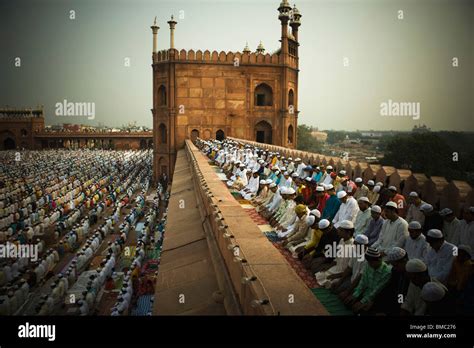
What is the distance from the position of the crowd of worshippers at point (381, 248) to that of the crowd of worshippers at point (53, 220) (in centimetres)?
754

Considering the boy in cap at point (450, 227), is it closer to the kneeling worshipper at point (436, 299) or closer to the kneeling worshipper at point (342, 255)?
the kneeling worshipper at point (342, 255)

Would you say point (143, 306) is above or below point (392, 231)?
below

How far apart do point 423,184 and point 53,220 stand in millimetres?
18739

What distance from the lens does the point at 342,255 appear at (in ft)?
15.8

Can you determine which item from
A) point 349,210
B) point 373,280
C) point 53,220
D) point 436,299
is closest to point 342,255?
point 373,280

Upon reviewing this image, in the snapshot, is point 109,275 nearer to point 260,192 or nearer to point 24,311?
point 24,311

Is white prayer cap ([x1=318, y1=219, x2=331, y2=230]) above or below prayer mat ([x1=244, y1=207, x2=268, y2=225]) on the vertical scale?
above

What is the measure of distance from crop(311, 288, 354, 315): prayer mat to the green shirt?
233 millimetres

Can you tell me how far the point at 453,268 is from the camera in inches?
159

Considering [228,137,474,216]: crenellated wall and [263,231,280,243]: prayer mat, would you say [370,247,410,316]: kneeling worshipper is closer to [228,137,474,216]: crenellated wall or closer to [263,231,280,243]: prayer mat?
[263,231,280,243]: prayer mat

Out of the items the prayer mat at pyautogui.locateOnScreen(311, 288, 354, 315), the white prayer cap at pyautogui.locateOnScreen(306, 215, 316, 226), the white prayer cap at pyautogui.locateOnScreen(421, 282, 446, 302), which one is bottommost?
the prayer mat at pyautogui.locateOnScreen(311, 288, 354, 315)

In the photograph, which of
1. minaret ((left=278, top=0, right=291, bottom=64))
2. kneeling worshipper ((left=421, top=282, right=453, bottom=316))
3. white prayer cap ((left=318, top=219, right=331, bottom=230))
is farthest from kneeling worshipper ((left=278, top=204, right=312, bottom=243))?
minaret ((left=278, top=0, right=291, bottom=64))

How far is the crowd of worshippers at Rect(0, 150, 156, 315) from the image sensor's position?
39.2 ft

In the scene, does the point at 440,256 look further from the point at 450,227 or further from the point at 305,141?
the point at 305,141
